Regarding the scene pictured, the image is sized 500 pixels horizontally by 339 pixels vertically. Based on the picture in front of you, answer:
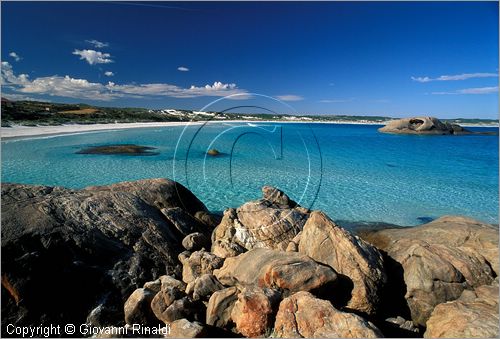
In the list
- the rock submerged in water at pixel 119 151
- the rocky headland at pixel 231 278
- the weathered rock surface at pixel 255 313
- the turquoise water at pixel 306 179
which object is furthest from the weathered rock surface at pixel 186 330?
the rock submerged in water at pixel 119 151

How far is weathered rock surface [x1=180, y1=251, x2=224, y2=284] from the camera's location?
7222 mm

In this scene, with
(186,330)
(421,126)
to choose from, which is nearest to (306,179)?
(186,330)

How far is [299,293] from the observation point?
525cm

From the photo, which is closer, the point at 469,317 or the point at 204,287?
the point at 469,317

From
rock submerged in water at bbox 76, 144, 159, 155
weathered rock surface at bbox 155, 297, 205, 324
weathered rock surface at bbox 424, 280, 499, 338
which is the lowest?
rock submerged in water at bbox 76, 144, 159, 155

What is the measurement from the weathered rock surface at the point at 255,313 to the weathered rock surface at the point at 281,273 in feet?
1.75

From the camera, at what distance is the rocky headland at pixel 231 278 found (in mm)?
5062

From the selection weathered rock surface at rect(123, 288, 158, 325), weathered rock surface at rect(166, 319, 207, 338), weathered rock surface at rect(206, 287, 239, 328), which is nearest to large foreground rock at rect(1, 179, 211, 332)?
weathered rock surface at rect(123, 288, 158, 325)

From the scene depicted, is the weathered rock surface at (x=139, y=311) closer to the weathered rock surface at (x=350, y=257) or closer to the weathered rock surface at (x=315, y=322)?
the weathered rock surface at (x=315, y=322)

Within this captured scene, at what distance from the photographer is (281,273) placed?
18.9ft

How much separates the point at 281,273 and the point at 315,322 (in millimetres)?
1253

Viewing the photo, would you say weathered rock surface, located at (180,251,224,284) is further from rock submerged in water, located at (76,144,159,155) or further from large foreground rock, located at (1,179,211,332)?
rock submerged in water, located at (76,144,159,155)

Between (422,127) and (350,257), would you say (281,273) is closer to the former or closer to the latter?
(350,257)

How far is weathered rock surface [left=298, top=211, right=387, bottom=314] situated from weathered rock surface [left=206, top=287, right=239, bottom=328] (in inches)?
85.5
